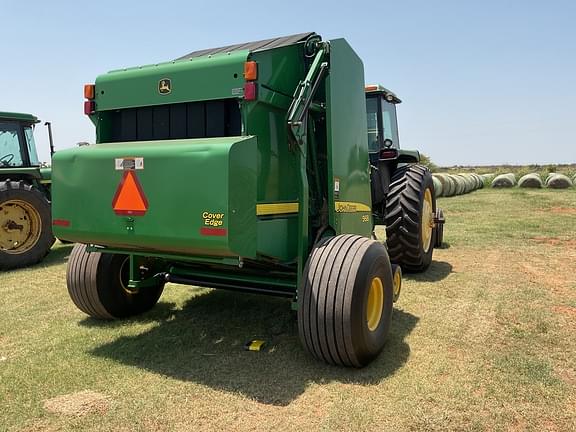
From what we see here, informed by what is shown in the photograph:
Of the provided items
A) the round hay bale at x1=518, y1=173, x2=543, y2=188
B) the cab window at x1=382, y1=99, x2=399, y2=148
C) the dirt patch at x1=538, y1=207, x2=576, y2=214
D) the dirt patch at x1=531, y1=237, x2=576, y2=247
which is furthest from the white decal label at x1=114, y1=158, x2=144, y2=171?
the round hay bale at x1=518, y1=173, x2=543, y2=188

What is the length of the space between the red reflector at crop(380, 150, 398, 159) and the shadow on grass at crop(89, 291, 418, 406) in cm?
267

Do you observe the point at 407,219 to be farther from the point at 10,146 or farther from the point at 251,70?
the point at 10,146

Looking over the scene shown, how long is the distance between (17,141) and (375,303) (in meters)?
7.95

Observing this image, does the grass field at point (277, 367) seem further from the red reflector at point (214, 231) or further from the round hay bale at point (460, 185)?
the round hay bale at point (460, 185)

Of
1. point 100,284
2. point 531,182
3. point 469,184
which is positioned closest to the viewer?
point 100,284

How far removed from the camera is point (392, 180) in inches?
270

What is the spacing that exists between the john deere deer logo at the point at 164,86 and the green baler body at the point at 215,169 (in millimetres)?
29

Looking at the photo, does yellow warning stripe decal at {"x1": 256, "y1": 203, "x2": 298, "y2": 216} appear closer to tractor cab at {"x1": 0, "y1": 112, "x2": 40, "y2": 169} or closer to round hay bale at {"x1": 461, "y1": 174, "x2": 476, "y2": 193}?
tractor cab at {"x1": 0, "y1": 112, "x2": 40, "y2": 169}

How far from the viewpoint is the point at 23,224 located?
8.45 m

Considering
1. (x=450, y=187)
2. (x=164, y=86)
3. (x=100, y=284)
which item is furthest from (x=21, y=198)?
(x=450, y=187)

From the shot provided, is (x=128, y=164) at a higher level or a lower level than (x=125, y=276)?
higher

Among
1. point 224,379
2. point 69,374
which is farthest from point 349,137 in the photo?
point 69,374

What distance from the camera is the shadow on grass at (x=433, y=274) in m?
6.56

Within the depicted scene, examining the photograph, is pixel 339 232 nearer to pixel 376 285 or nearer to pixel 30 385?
pixel 376 285
